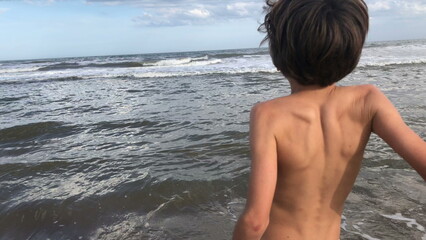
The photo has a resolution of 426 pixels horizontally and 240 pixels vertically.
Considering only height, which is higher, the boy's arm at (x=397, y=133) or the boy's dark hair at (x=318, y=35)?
the boy's dark hair at (x=318, y=35)

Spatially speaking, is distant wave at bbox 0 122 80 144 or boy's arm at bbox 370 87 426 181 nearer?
boy's arm at bbox 370 87 426 181

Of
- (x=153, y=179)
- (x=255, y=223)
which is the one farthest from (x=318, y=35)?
(x=153, y=179)

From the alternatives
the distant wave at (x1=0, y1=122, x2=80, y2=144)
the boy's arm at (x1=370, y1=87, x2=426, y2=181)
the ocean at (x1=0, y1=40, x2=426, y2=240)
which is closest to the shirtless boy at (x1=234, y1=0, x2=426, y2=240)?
the boy's arm at (x1=370, y1=87, x2=426, y2=181)

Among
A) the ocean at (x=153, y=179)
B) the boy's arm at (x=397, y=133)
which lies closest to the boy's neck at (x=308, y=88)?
the boy's arm at (x=397, y=133)

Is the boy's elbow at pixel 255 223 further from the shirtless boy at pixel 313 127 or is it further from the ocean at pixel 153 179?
the ocean at pixel 153 179

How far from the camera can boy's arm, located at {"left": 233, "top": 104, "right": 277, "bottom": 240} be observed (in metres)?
1.31

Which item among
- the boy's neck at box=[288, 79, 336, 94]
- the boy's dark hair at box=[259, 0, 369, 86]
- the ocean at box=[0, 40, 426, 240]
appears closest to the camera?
the boy's dark hair at box=[259, 0, 369, 86]

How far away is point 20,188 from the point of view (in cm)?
449

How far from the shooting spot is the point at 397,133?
1.40 meters

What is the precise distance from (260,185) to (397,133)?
0.56m

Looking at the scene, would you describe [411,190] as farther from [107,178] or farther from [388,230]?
[107,178]

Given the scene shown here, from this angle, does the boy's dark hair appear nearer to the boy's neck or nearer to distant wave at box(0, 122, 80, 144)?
the boy's neck

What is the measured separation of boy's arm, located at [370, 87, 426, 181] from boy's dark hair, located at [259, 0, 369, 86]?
8.3 inches

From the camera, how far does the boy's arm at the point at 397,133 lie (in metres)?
1.35
